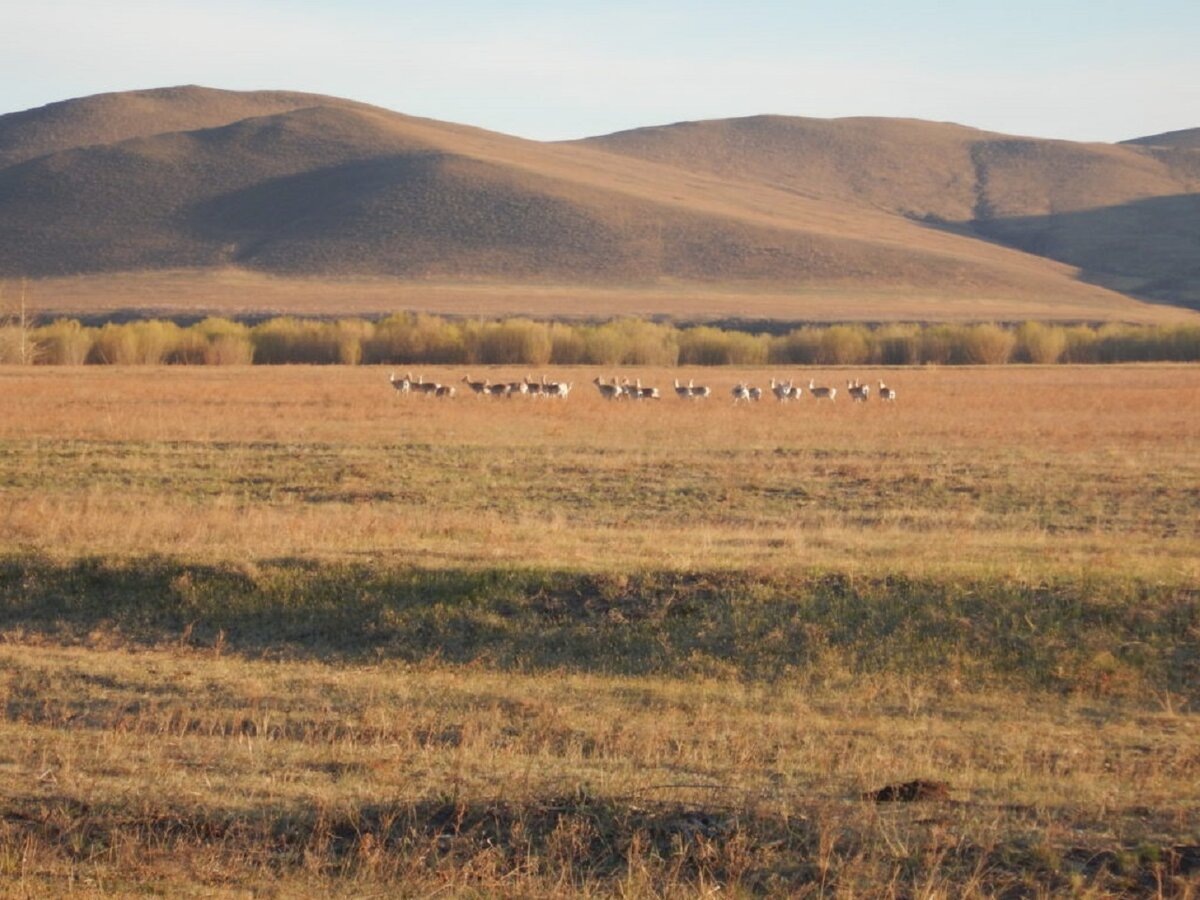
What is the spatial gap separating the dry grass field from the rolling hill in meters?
80.5

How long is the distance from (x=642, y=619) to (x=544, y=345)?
196 feet

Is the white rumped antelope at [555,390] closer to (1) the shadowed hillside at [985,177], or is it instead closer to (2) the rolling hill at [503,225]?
(2) the rolling hill at [503,225]

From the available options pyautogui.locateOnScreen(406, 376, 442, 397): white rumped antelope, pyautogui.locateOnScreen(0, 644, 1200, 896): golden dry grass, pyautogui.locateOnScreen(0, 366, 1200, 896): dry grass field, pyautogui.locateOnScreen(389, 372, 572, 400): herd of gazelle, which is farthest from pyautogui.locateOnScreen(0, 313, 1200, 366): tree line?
pyautogui.locateOnScreen(0, 644, 1200, 896): golden dry grass

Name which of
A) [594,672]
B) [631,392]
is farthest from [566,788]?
[631,392]

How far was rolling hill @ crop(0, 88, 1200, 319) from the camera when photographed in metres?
114

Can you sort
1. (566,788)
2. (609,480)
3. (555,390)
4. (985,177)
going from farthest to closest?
(985,177), (555,390), (609,480), (566,788)

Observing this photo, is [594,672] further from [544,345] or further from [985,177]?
[985,177]

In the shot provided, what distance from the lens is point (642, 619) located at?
1258 centimetres

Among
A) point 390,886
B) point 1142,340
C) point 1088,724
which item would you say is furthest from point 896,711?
point 1142,340

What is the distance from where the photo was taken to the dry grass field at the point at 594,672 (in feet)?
21.8

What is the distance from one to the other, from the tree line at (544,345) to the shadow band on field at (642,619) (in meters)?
55.6

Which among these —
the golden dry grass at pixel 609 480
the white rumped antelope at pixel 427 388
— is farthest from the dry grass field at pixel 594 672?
the white rumped antelope at pixel 427 388

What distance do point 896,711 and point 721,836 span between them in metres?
3.86

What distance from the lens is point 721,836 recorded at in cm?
677
